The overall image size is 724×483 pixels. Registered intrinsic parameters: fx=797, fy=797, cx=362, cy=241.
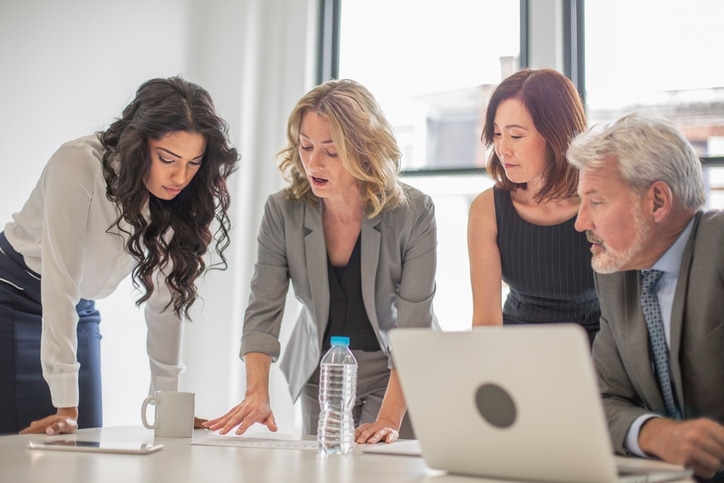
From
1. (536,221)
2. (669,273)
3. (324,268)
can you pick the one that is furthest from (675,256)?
(324,268)

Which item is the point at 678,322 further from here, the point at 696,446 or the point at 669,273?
the point at 696,446

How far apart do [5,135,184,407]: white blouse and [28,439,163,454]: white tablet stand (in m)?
0.42

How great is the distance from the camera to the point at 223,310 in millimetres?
3770

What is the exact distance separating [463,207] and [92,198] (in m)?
2.02

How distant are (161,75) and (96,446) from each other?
2563mm

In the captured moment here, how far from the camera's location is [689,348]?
149 centimetres

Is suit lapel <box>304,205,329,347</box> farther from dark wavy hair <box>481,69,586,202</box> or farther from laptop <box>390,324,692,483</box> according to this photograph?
laptop <box>390,324,692,483</box>

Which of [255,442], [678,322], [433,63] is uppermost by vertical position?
[433,63]

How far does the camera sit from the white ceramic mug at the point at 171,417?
5.64ft

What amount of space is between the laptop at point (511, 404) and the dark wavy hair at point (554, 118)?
108cm

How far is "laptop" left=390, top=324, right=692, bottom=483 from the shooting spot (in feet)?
3.11

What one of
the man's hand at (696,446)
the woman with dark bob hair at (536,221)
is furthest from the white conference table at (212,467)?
the woman with dark bob hair at (536,221)

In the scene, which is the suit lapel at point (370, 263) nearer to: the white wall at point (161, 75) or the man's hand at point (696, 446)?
the man's hand at point (696, 446)

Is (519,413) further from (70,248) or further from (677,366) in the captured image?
(70,248)
